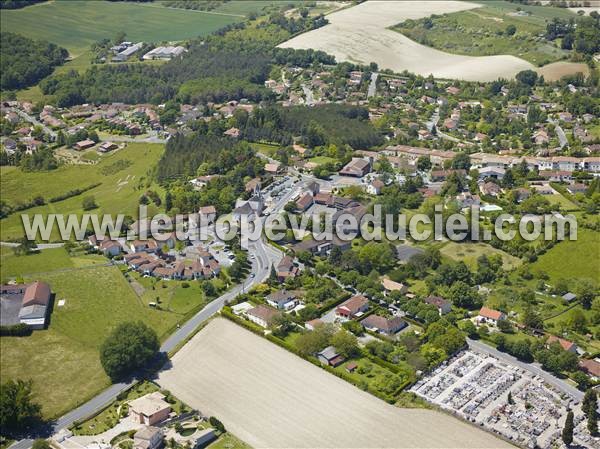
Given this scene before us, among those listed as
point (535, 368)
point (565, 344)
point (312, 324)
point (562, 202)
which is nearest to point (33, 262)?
point (312, 324)

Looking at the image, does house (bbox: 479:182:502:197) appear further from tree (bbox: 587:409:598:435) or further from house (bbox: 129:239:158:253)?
tree (bbox: 587:409:598:435)

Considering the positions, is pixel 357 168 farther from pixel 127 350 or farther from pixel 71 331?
pixel 127 350

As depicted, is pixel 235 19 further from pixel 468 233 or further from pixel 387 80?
pixel 468 233

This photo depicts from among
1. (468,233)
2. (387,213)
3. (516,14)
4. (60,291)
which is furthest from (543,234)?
(516,14)

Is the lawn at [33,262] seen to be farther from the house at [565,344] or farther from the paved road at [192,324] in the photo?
the house at [565,344]

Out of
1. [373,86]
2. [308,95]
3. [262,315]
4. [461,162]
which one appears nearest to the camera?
[262,315]

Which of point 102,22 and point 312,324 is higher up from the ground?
point 102,22
